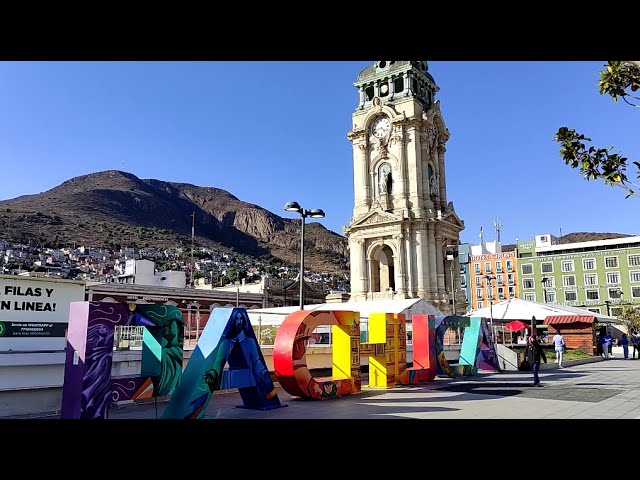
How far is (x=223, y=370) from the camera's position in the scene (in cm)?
1139

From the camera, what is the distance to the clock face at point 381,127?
44.9 meters

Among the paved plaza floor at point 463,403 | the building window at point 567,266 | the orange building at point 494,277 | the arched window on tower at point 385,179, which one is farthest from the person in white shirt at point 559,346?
the orange building at point 494,277

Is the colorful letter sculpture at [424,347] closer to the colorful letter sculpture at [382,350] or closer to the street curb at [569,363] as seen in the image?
the colorful letter sculpture at [382,350]

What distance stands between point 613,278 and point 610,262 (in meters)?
2.10

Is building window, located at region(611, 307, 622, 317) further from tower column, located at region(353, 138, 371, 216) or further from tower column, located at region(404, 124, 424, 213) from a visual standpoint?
tower column, located at region(353, 138, 371, 216)

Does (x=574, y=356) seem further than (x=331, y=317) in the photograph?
Yes

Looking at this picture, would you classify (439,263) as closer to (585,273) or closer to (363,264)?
(363,264)

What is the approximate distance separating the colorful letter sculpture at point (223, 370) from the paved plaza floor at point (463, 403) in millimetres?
490

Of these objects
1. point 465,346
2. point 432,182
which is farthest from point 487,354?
point 432,182
